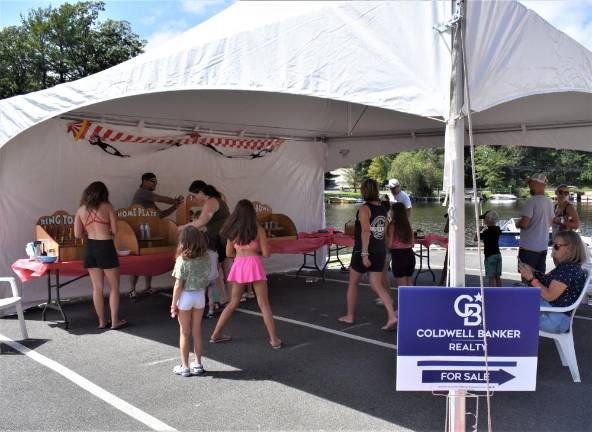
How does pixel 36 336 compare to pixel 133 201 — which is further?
pixel 133 201

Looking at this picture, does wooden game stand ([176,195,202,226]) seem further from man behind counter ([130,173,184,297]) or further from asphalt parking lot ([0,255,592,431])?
asphalt parking lot ([0,255,592,431])

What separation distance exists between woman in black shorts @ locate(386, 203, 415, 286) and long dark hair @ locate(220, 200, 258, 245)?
1715mm

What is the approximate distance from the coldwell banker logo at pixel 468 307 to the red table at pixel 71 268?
4291mm

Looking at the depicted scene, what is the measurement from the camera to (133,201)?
722cm

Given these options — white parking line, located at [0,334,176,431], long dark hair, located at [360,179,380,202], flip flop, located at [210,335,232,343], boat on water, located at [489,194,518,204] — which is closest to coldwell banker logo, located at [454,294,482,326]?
white parking line, located at [0,334,176,431]

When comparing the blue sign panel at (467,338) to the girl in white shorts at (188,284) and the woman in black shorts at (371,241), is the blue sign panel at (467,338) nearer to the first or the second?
the girl in white shorts at (188,284)

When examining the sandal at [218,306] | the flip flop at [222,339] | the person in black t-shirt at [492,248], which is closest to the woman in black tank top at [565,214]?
the person in black t-shirt at [492,248]

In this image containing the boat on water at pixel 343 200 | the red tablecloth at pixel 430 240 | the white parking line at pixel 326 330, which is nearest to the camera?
the white parking line at pixel 326 330

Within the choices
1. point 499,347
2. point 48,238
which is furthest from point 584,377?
point 48,238

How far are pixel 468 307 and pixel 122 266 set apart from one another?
174 inches

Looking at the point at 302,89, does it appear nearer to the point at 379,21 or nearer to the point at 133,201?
the point at 379,21

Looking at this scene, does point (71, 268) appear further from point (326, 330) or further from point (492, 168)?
point (492, 168)

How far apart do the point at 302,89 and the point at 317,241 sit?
177 inches

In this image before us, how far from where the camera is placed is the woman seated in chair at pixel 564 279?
4.02 metres
